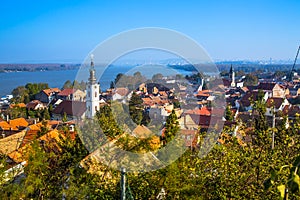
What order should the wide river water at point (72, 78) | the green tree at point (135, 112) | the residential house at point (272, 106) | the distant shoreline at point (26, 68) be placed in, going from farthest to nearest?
the distant shoreline at point (26, 68)
the green tree at point (135, 112)
the wide river water at point (72, 78)
the residential house at point (272, 106)

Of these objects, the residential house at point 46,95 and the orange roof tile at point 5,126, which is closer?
the orange roof tile at point 5,126

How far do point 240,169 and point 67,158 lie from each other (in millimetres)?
2315

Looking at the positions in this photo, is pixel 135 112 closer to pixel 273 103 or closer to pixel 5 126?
pixel 273 103

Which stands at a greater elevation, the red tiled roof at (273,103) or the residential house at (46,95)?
the red tiled roof at (273,103)

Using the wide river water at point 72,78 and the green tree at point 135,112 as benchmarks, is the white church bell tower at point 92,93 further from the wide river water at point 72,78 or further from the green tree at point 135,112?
the green tree at point 135,112

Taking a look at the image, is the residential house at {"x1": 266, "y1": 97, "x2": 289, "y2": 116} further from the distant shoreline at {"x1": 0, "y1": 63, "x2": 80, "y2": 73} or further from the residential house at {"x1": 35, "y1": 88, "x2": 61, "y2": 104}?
the distant shoreline at {"x1": 0, "y1": 63, "x2": 80, "y2": 73}

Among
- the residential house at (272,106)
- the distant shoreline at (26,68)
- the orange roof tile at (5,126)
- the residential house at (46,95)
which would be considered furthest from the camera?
the distant shoreline at (26,68)

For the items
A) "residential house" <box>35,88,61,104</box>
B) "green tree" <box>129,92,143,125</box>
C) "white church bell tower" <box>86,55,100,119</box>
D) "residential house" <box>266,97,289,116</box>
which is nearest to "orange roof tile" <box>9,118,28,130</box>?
"white church bell tower" <box>86,55,100,119</box>

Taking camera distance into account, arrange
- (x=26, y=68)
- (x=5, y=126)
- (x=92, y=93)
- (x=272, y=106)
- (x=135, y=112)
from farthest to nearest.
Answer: (x=26, y=68) < (x=92, y=93) < (x=5, y=126) < (x=135, y=112) < (x=272, y=106)

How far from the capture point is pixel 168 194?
2859mm

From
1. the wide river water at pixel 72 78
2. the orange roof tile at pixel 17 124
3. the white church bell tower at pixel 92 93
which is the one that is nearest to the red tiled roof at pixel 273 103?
the wide river water at pixel 72 78

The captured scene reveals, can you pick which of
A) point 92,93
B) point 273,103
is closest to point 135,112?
point 92,93

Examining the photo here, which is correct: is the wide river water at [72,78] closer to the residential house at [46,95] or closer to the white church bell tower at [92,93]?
the white church bell tower at [92,93]

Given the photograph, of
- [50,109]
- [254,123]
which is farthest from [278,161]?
A: [50,109]
